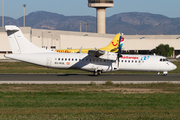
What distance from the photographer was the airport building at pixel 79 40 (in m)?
83.5

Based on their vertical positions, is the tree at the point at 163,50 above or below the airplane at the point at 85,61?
above

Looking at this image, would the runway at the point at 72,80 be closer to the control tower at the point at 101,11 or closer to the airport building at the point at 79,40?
the airport building at the point at 79,40

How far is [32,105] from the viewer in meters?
15.7

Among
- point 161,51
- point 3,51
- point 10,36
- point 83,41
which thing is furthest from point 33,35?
point 161,51

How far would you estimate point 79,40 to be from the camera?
344 feet

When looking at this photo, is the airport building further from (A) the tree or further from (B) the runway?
(B) the runway

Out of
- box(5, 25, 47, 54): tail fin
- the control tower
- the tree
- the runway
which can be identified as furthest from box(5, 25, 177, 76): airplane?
the control tower

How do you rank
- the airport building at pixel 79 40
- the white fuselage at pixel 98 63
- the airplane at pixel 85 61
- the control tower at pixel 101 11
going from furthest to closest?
the control tower at pixel 101 11
the airport building at pixel 79 40
the white fuselage at pixel 98 63
the airplane at pixel 85 61

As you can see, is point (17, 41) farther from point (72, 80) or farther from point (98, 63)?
point (98, 63)

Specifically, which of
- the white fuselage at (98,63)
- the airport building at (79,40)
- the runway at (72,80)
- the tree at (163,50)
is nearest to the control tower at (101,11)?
the airport building at (79,40)

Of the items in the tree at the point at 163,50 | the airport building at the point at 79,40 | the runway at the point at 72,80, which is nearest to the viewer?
the runway at the point at 72,80

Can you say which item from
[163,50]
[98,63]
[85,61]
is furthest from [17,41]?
[163,50]

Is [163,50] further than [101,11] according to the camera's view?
No

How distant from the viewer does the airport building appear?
83.5 meters
